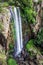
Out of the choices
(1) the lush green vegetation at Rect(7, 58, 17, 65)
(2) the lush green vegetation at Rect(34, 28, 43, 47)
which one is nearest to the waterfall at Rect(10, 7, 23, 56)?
(1) the lush green vegetation at Rect(7, 58, 17, 65)

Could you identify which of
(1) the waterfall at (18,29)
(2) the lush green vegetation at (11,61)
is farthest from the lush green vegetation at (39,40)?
(2) the lush green vegetation at (11,61)

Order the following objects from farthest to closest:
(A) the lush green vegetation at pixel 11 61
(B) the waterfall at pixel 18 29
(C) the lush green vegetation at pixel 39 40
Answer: (C) the lush green vegetation at pixel 39 40
(B) the waterfall at pixel 18 29
(A) the lush green vegetation at pixel 11 61

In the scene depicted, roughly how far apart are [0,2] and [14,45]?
11.8 feet

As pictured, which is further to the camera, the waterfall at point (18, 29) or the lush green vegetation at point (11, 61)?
the waterfall at point (18, 29)

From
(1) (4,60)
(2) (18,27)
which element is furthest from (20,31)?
(1) (4,60)

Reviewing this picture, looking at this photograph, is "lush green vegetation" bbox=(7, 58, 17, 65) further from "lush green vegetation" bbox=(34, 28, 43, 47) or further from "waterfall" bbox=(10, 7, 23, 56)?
"lush green vegetation" bbox=(34, 28, 43, 47)

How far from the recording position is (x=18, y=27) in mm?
20562

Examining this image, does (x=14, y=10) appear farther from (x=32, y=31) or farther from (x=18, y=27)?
(x=32, y=31)

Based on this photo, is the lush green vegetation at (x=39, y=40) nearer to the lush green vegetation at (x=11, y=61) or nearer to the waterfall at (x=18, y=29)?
the waterfall at (x=18, y=29)

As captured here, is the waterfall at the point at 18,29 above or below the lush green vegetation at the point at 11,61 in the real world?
above

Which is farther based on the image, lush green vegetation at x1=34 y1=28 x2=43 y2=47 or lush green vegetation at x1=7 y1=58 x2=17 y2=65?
lush green vegetation at x1=34 y1=28 x2=43 y2=47

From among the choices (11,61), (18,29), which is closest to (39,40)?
(18,29)

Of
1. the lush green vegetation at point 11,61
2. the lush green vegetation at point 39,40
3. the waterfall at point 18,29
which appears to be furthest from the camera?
the lush green vegetation at point 39,40

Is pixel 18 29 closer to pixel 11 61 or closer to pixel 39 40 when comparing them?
pixel 39 40
